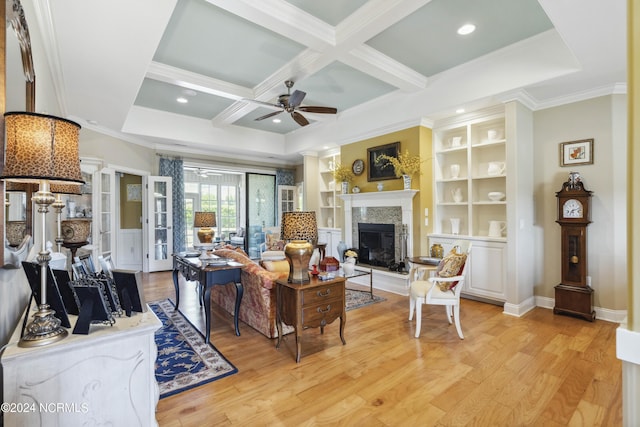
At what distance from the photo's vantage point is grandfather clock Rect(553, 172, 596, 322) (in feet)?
11.7

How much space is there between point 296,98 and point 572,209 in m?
3.73

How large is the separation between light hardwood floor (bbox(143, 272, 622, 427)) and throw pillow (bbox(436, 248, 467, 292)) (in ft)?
1.60

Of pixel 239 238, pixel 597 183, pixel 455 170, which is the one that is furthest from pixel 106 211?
pixel 597 183

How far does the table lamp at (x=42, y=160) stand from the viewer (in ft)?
3.51

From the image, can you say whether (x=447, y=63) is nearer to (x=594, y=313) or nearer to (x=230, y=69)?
(x=230, y=69)

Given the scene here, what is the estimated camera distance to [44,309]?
1.20m

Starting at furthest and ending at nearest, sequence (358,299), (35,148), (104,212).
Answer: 1. (104,212)
2. (358,299)
3. (35,148)

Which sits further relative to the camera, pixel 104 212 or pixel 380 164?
pixel 380 164

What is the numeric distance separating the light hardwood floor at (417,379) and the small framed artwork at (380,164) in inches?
106

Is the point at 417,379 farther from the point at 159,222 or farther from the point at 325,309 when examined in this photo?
the point at 159,222

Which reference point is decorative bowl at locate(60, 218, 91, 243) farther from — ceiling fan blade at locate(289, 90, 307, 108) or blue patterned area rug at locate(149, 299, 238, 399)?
ceiling fan blade at locate(289, 90, 307, 108)

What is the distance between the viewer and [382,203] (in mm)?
5371

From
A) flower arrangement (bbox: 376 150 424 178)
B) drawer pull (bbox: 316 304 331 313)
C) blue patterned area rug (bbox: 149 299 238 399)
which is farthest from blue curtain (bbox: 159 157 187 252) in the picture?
drawer pull (bbox: 316 304 331 313)

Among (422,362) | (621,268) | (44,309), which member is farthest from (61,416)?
(621,268)
